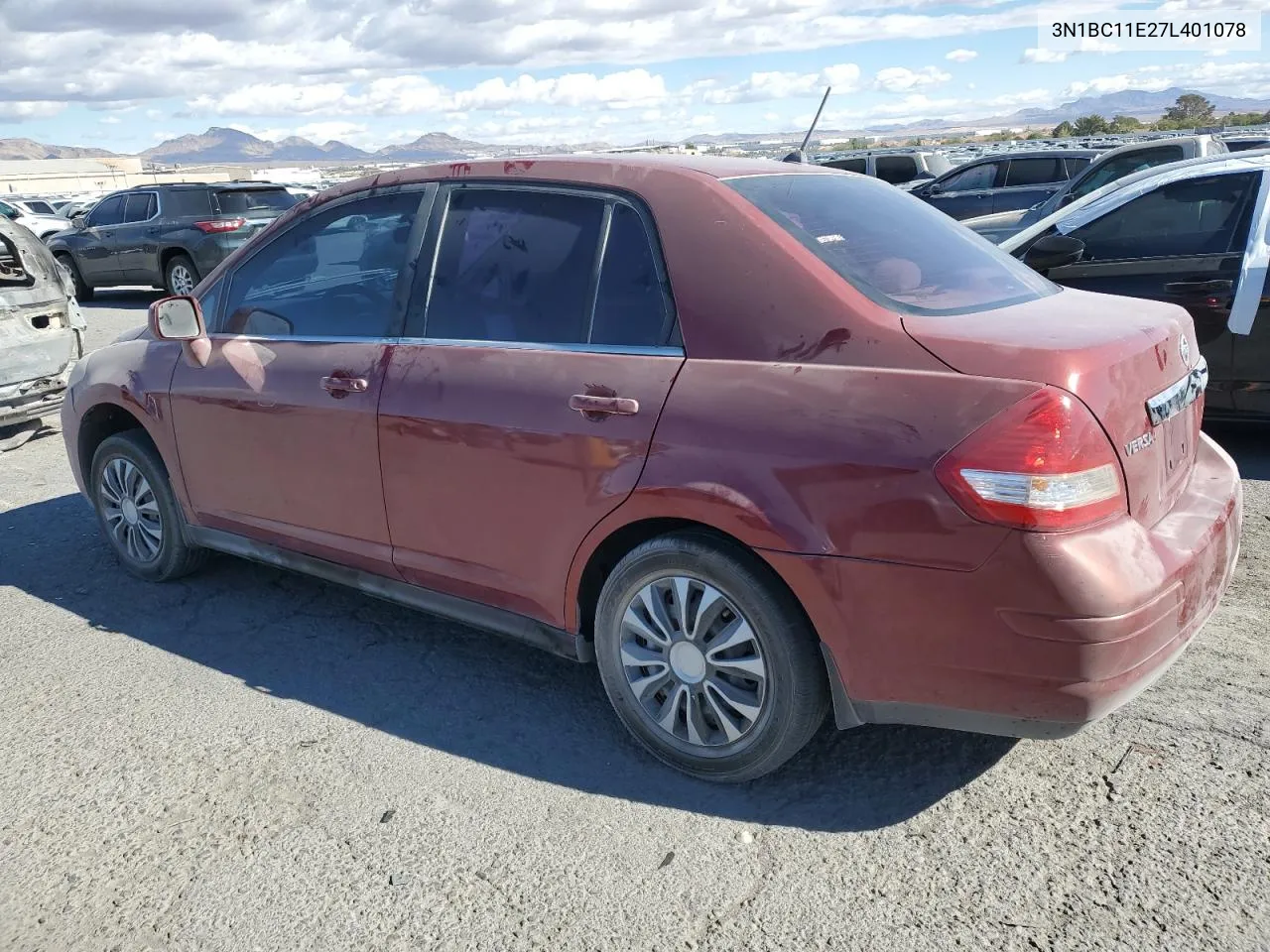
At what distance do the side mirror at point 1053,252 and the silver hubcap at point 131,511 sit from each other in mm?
4224

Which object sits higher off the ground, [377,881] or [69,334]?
[69,334]

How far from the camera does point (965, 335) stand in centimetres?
268

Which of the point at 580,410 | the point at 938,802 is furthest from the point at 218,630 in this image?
the point at 938,802

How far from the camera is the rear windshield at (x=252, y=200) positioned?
15.7 m

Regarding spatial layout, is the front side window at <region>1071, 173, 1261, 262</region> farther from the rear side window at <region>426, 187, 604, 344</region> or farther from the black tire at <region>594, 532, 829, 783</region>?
the black tire at <region>594, 532, 829, 783</region>

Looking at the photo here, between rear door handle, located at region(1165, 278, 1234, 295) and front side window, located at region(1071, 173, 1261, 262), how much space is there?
19cm

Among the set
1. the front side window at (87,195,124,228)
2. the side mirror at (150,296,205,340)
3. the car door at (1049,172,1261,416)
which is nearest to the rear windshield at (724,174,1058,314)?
the side mirror at (150,296,205,340)

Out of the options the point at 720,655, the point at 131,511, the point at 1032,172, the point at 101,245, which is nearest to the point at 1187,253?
the point at 720,655

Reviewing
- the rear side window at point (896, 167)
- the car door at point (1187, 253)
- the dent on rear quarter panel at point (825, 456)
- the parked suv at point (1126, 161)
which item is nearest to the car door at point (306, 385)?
the dent on rear quarter panel at point (825, 456)

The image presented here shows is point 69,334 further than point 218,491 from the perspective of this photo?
Yes

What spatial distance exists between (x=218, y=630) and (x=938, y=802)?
2.90 metres

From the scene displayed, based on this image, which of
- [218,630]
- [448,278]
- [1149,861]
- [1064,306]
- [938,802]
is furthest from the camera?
[218,630]

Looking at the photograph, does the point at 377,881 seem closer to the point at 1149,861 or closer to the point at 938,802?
the point at 938,802

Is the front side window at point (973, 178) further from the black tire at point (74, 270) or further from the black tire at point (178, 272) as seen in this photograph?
the black tire at point (74, 270)
